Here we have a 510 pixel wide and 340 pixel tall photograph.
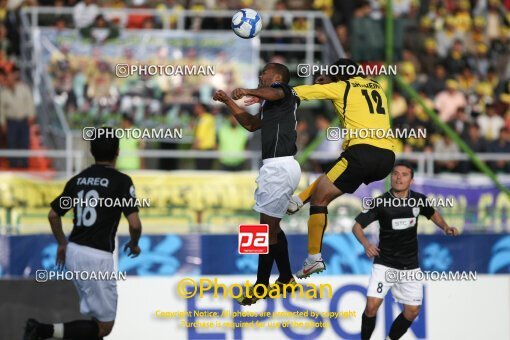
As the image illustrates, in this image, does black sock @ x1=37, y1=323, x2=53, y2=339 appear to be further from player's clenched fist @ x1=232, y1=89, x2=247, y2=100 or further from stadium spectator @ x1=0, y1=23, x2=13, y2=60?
stadium spectator @ x1=0, y1=23, x2=13, y2=60

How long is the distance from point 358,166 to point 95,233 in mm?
2639

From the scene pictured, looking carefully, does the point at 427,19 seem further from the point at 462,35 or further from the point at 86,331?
the point at 86,331

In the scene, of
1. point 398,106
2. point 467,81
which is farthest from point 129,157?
point 467,81

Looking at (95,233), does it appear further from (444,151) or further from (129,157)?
(444,151)

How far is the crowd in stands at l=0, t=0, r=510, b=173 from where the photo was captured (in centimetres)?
1858

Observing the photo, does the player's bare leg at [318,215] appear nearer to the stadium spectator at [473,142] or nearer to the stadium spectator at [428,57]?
the stadium spectator at [473,142]

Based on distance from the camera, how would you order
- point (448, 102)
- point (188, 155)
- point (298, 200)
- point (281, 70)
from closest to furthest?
point (281, 70), point (298, 200), point (188, 155), point (448, 102)

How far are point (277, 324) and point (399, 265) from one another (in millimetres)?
1891

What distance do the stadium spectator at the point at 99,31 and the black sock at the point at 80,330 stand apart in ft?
29.1

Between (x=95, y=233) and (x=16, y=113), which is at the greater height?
(x=16, y=113)

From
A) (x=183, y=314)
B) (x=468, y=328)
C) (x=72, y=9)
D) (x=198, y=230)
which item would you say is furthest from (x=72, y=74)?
(x=468, y=328)

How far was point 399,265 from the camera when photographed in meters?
12.8

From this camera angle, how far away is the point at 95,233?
11.1 metres

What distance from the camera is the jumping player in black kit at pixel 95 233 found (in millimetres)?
11094
